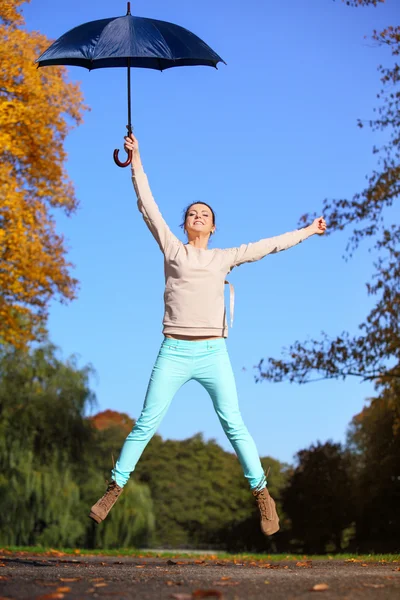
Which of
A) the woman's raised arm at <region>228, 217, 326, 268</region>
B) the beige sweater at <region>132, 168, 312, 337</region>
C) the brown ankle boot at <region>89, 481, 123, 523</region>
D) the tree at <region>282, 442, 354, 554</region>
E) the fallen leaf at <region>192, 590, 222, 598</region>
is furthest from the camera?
the tree at <region>282, 442, 354, 554</region>

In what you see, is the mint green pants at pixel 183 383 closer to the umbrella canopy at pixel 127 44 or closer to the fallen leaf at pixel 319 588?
the fallen leaf at pixel 319 588

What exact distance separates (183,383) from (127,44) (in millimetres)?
3195

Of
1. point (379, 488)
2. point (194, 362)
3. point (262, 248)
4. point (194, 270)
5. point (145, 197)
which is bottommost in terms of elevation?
point (379, 488)

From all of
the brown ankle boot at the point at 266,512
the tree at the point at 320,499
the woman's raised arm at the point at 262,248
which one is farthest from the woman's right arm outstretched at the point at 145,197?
the tree at the point at 320,499

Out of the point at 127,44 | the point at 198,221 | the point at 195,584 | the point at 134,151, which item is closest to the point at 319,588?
the point at 195,584

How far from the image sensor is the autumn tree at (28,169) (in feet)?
56.4

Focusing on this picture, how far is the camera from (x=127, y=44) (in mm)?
7262

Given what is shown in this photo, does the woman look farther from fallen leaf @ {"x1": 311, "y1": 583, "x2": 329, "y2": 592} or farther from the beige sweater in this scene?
fallen leaf @ {"x1": 311, "y1": 583, "x2": 329, "y2": 592}

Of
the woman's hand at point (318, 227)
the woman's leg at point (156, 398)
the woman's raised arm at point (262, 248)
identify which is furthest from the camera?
the woman's hand at point (318, 227)

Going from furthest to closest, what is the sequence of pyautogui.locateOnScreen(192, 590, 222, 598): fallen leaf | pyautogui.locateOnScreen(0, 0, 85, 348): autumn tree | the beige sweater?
pyautogui.locateOnScreen(0, 0, 85, 348): autumn tree → the beige sweater → pyautogui.locateOnScreen(192, 590, 222, 598): fallen leaf

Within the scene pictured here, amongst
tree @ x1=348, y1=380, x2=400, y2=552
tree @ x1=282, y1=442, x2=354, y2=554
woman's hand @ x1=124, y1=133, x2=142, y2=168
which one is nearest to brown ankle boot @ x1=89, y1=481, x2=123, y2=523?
woman's hand @ x1=124, y1=133, x2=142, y2=168

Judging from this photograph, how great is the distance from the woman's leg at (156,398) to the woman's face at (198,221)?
3.43 feet

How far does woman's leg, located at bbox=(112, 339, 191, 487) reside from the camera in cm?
630

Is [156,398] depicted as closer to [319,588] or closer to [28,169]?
[319,588]
